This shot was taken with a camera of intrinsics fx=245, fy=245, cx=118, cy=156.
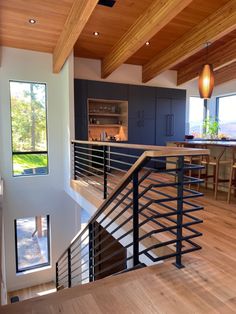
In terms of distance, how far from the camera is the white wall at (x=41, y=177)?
17.4ft

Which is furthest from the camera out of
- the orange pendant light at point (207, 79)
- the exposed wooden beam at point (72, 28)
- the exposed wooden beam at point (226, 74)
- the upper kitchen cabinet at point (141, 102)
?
the exposed wooden beam at point (226, 74)

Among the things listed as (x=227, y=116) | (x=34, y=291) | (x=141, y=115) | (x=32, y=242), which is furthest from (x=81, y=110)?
(x=227, y=116)

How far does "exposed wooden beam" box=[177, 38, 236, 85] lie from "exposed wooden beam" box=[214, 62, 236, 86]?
0.89 metres

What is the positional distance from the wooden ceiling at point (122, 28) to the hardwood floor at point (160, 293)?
328 cm

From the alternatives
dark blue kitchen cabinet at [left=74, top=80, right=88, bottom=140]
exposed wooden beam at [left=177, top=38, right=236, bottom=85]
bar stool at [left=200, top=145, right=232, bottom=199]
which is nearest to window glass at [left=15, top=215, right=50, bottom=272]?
dark blue kitchen cabinet at [left=74, top=80, right=88, bottom=140]

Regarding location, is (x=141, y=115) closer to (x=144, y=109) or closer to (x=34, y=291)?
(x=144, y=109)

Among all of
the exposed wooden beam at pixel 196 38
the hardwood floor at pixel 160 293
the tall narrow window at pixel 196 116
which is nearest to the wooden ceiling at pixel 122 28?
the exposed wooden beam at pixel 196 38

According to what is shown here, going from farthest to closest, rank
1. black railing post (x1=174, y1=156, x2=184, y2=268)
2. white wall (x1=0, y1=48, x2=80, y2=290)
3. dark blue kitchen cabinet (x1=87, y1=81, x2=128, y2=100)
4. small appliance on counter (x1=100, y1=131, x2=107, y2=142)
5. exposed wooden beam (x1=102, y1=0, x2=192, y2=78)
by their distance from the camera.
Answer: small appliance on counter (x1=100, y1=131, x2=107, y2=142) → dark blue kitchen cabinet (x1=87, y1=81, x2=128, y2=100) → white wall (x1=0, y1=48, x2=80, y2=290) → exposed wooden beam (x1=102, y1=0, x2=192, y2=78) → black railing post (x1=174, y1=156, x2=184, y2=268)

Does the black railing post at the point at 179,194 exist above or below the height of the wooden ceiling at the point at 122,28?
below

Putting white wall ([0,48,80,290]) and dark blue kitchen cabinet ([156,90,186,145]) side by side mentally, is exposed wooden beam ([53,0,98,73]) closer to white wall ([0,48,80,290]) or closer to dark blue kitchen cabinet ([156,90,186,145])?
white wall ([0,48,80,290])

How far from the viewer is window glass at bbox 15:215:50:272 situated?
589 cm

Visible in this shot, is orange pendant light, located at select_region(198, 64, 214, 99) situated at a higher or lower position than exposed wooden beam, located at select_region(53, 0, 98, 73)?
Result: lower

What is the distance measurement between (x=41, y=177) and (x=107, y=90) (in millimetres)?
2638

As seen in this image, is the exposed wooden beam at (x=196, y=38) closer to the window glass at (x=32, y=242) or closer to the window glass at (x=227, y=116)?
the window glass at (x=227, y=116)
